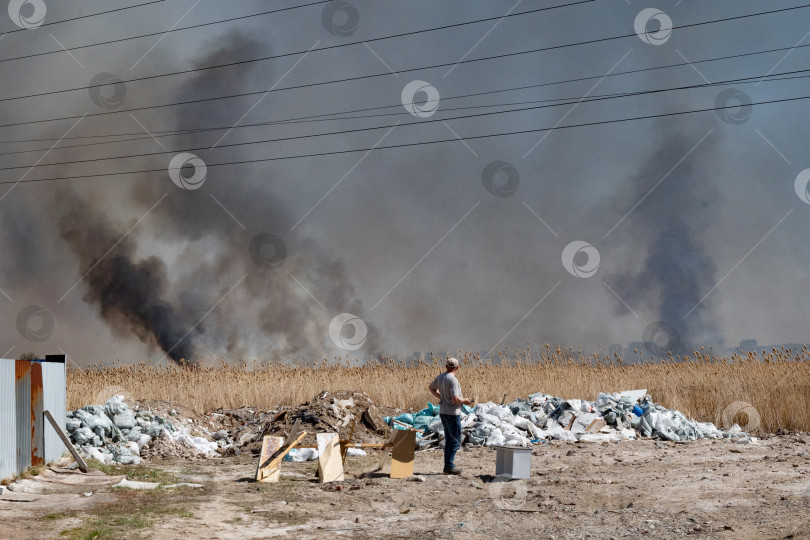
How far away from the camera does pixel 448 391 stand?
42.1ft

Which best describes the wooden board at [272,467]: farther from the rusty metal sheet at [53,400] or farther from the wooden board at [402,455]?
the rusty metal sheet at [53,400]

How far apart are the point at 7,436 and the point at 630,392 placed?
14446 millimetres

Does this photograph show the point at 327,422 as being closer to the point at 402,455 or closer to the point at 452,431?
the point at 402,455

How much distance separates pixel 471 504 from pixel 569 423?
798 cm

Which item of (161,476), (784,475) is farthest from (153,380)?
(784,475)

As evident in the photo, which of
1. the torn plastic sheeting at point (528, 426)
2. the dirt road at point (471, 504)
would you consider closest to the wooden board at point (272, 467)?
the dirt road at point (471, 504)

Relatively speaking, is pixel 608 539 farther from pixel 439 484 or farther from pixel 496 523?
pixel 439 484

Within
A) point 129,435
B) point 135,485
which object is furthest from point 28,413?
point 129,435

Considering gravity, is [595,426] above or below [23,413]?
below

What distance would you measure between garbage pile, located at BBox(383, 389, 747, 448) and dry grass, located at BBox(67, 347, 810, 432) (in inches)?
50.8

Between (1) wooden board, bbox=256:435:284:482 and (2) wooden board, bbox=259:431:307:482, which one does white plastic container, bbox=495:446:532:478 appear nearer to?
(2) wooden board, bbox=259:431:307:482

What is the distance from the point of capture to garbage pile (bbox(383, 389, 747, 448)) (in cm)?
1716

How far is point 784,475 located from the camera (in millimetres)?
12102

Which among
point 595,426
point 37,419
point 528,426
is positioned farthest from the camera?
point 595,426
